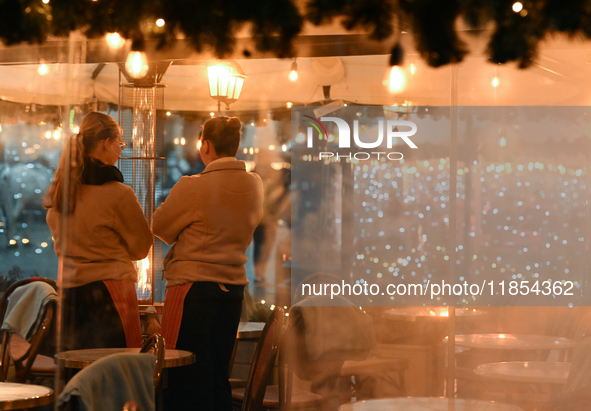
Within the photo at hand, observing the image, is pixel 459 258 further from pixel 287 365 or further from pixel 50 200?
pixel 50 200

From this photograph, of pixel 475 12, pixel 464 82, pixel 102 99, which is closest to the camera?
pixel 475 12

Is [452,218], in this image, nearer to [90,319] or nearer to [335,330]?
[335,330]

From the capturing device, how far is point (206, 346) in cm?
293

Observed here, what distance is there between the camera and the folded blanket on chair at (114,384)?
1.69 m

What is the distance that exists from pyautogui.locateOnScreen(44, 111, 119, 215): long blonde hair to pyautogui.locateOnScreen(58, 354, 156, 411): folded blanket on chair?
139 centimetres

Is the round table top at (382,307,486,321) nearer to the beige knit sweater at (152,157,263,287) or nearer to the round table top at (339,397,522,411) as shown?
the beige knit sweater at (152,157,263,287)

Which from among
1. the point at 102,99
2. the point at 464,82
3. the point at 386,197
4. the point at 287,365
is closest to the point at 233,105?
the point at 102,99

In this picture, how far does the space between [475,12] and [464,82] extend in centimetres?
178

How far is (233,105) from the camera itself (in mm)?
3236

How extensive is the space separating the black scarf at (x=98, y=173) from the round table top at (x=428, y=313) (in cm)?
148

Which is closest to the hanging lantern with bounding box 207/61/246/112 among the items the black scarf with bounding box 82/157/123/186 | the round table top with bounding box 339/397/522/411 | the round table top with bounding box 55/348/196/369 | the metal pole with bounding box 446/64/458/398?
the black scarf with bounding box 82/157/123/186

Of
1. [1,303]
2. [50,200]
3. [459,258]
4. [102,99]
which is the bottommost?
[1,303]

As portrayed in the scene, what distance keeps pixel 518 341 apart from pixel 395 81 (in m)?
1.43

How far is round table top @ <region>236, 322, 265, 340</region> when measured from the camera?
3.19 meters
